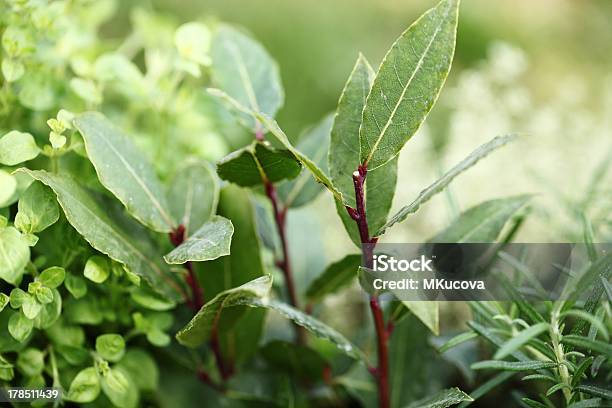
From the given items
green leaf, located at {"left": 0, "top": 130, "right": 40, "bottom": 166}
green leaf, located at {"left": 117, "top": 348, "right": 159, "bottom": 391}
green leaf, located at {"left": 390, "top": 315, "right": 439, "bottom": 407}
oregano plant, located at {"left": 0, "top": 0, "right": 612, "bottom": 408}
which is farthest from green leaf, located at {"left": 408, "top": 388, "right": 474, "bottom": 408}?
green leaf, located at {"left": 0, "top": 130, "right": 40, "bottom": 166}

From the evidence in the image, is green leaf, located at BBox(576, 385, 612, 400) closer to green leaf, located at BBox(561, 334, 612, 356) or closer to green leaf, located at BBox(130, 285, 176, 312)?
green leaf, located at BBox(561, 334, 612, 356)

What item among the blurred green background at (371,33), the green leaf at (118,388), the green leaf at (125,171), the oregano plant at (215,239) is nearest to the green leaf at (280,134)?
the oregano plant at (215,239)

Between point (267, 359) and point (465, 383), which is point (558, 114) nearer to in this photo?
point (465, 383)

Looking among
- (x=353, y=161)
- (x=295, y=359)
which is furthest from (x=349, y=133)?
(x=295, y=359)

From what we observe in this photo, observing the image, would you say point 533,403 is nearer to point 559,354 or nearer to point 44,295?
point 559,354

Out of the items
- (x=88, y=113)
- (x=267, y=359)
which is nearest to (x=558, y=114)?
(x=267, y=359)

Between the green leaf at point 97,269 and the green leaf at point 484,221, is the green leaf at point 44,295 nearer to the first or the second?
the green leaf at point 97,269
